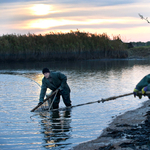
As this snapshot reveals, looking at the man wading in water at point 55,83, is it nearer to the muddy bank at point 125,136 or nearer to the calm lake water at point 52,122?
the calm lake water at point 52,122

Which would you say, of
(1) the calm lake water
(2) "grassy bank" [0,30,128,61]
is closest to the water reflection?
(1) the calm lake water

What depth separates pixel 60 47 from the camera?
4047cm

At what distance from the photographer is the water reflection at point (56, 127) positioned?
6.80m

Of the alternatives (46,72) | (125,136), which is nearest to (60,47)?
(46,72)

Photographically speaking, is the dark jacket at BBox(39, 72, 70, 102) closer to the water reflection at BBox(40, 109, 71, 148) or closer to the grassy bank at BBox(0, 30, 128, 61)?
the water reflection at BBox(40, 109, 71, 148)

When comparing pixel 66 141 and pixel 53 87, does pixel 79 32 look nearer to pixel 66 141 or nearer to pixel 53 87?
pixel 53 87

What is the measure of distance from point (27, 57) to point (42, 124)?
3234cm

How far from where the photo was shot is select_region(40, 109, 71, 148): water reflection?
6.80 meters

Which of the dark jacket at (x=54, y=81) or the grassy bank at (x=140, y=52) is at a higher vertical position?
the grassy bank at (x=140, y=52)

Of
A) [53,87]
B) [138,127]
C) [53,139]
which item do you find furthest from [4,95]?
[138,127]

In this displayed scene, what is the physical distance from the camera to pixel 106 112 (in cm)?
989

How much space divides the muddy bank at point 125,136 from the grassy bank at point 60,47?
32660mm

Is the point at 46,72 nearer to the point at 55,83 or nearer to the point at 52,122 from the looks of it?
the point at 55,83

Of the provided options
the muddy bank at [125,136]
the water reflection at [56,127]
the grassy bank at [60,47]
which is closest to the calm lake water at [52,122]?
the water reflection at [56,127]
